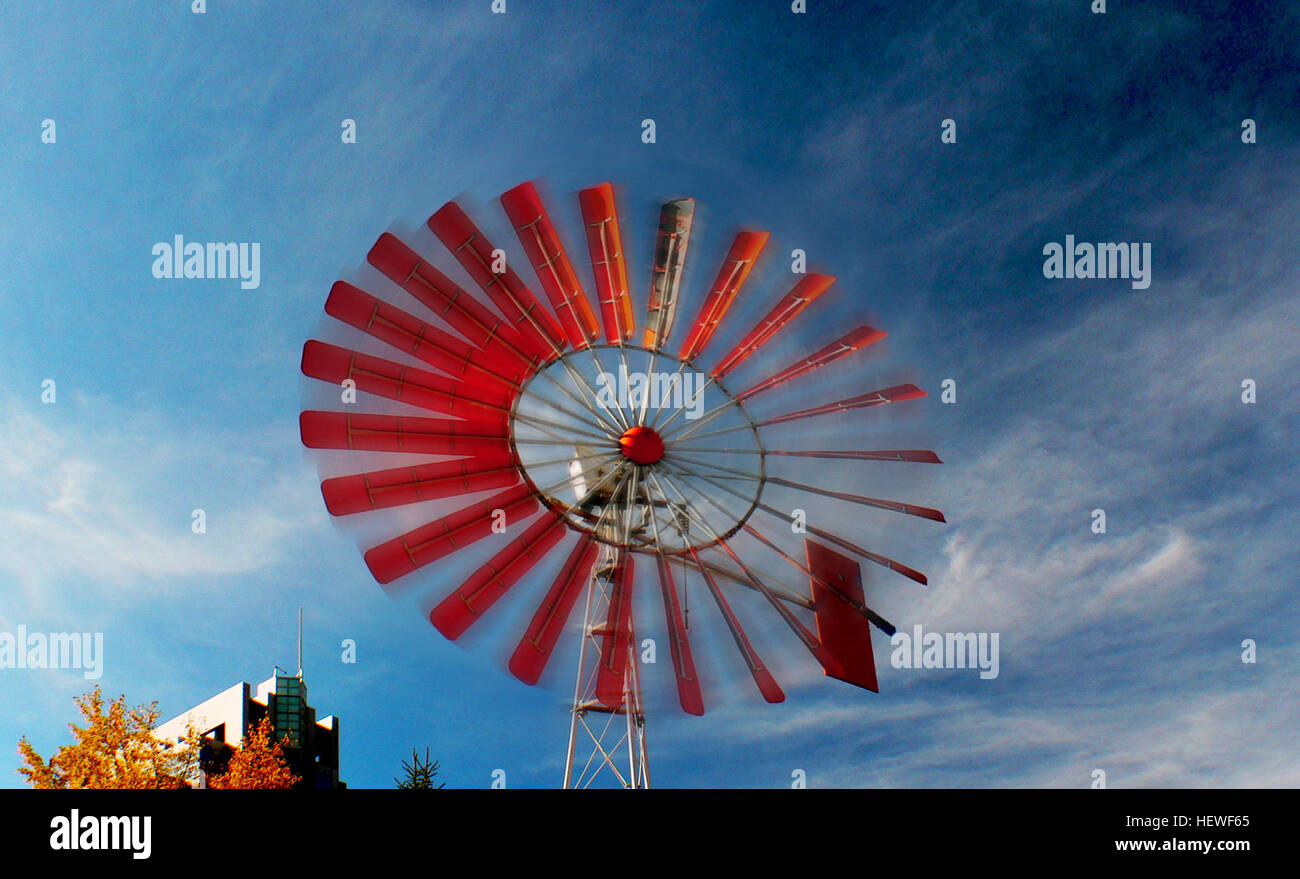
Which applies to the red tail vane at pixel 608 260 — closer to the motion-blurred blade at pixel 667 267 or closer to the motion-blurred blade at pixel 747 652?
the motion-blurred blade at pixel 667 267

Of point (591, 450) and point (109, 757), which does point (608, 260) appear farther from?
point (109, 757)

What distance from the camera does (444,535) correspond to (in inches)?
509

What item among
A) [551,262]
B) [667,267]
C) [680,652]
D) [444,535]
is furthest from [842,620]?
[551,262]

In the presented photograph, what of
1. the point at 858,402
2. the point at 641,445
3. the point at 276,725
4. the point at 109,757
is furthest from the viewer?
the point at 276,725

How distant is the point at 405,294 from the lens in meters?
12.5

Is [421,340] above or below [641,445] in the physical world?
above

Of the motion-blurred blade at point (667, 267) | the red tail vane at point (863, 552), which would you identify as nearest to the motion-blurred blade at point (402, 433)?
the motion-blurred blade at point (667, 267)

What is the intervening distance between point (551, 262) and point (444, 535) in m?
4.29

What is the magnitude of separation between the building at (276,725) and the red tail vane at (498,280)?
1993 centimetres
